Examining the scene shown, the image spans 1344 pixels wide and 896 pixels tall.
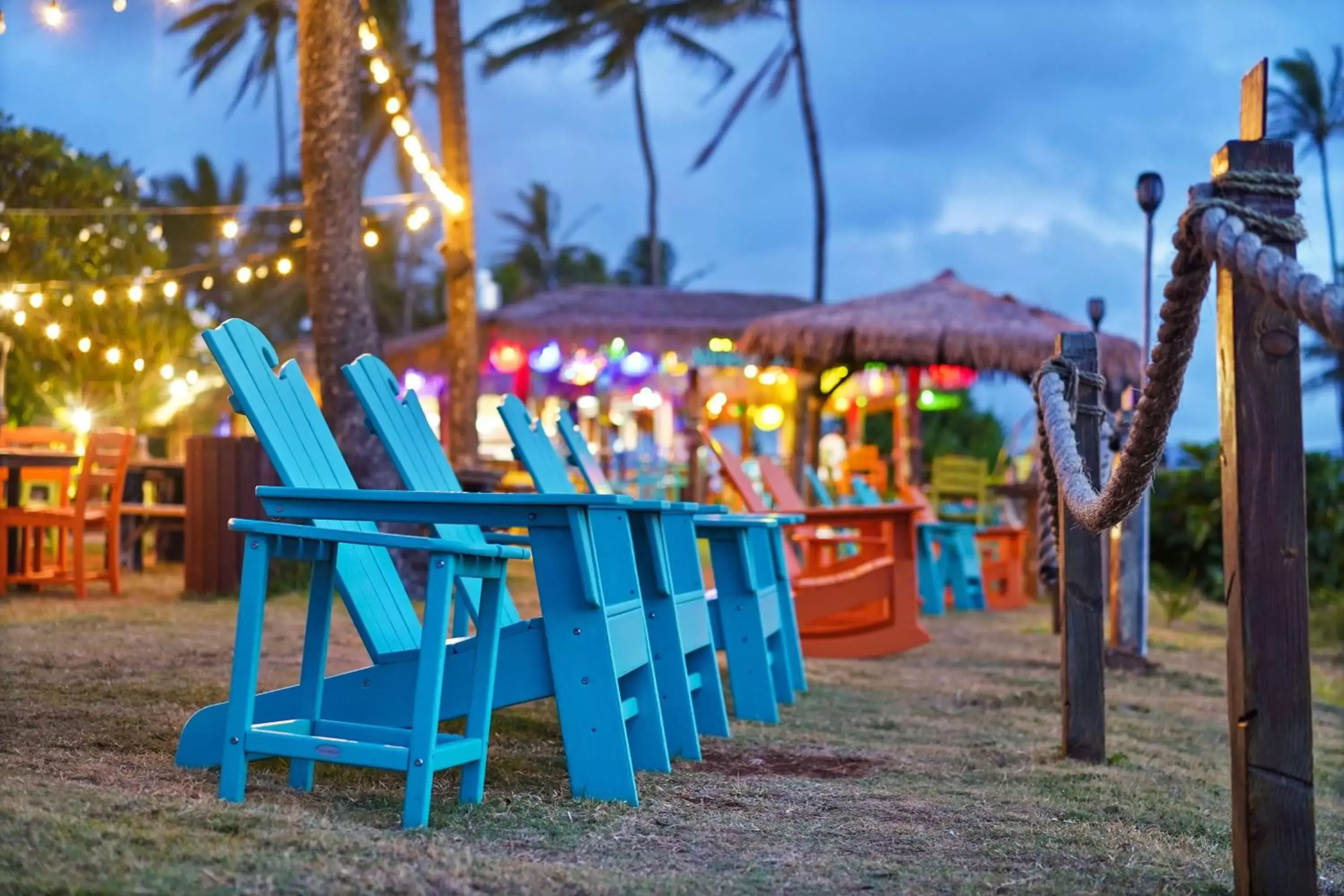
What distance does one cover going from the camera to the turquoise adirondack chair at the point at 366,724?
2613mm

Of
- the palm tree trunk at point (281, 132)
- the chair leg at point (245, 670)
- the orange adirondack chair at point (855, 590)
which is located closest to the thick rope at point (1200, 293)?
the chair leg at point (245, 670)

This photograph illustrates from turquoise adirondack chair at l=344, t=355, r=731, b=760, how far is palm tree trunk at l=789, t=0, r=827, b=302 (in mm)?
18312

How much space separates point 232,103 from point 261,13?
6.07 feet

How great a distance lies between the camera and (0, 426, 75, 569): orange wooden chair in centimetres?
855

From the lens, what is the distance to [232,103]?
25.2m

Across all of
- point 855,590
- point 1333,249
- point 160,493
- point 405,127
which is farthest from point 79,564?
point 1333,249

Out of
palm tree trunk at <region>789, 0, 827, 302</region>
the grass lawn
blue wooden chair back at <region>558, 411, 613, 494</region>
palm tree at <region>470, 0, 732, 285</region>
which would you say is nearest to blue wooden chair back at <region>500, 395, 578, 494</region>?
blue wooden chair back at <region>558, 411, 613, 494</region>

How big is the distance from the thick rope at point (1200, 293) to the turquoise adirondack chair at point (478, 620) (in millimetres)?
1045

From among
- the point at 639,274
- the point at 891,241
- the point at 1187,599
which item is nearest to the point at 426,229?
the point at 639,274

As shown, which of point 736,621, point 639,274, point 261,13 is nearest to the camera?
point 736,621

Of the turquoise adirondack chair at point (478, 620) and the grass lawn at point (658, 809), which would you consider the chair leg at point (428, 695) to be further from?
the turquoise adirondack chair at point (478, 620)

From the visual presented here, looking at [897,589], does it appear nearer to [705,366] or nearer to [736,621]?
[736,621]

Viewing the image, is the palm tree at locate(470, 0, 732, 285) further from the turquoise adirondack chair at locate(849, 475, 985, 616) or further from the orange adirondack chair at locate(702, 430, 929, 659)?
the orange adirondack chair at locate(702, 430, 929, 659)

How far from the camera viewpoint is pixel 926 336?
13.0m
